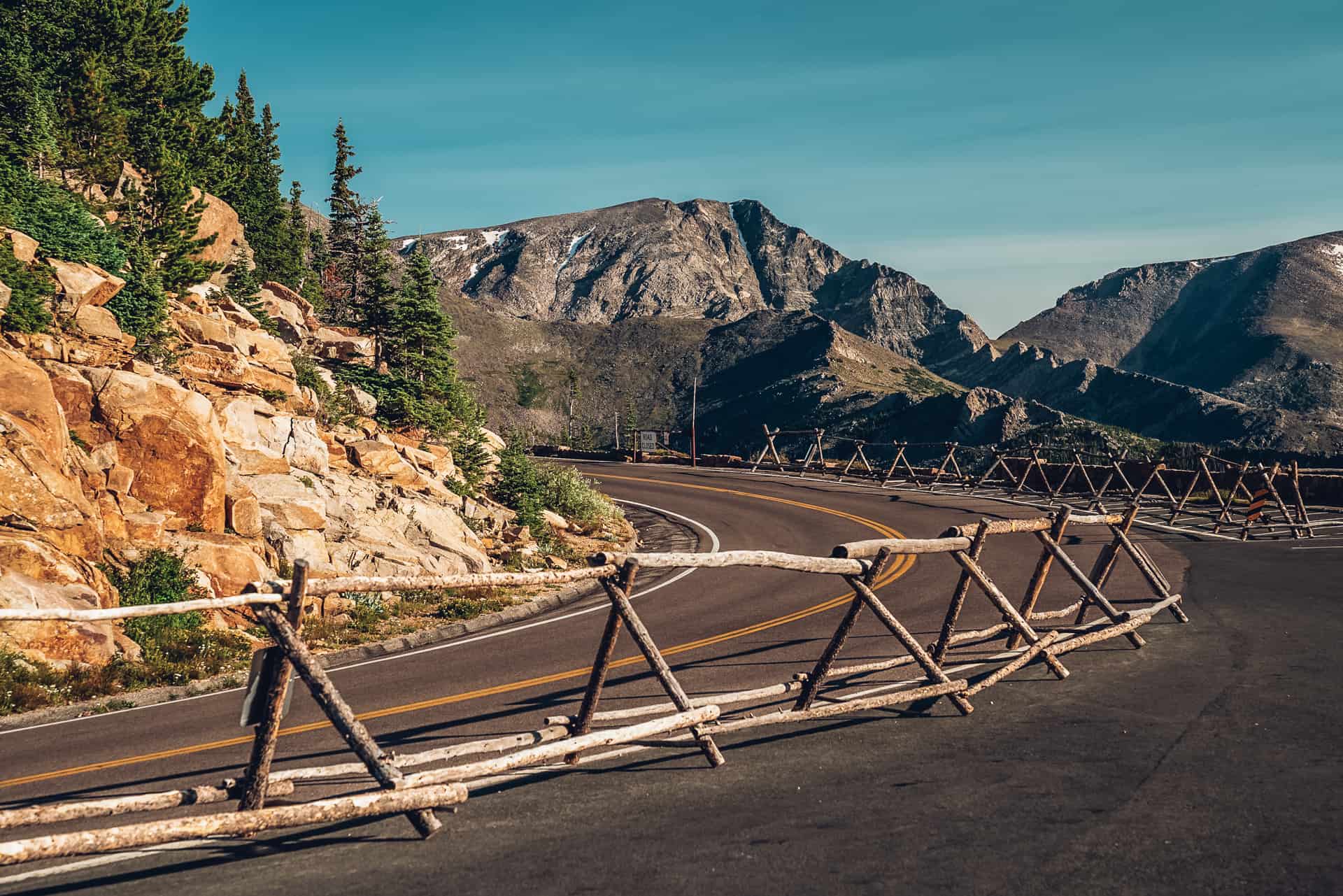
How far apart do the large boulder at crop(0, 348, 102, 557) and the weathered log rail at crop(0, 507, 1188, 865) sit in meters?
6.61

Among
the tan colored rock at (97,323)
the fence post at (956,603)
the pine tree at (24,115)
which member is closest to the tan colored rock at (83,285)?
the tan colored rock at (97,323)

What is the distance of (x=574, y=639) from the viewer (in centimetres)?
1341

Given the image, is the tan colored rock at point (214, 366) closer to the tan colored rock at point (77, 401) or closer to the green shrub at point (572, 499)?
the tan colored rock at point (77, 401)

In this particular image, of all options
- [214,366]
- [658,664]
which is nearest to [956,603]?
[658,664]

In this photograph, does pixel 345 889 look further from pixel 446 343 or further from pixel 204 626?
pixel 446 343

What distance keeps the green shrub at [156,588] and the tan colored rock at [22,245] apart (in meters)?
7.97

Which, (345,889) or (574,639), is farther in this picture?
(574,639)

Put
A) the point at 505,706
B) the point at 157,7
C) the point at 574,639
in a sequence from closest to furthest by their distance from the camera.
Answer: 1. the point at 505,706
2. the point at 574,639
3. the point at 157,7

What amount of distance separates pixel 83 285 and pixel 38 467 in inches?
267

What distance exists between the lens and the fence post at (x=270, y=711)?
5359mm

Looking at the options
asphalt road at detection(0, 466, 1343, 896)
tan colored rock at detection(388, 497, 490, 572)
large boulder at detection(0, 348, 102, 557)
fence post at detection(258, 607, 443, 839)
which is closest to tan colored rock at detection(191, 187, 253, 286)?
tan colored rock at detection(388, 497, 490, 572)

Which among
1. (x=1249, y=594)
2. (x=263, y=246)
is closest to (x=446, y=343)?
(x=1249, y=594)

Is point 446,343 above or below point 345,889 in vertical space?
above

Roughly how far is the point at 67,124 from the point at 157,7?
34.5ft
